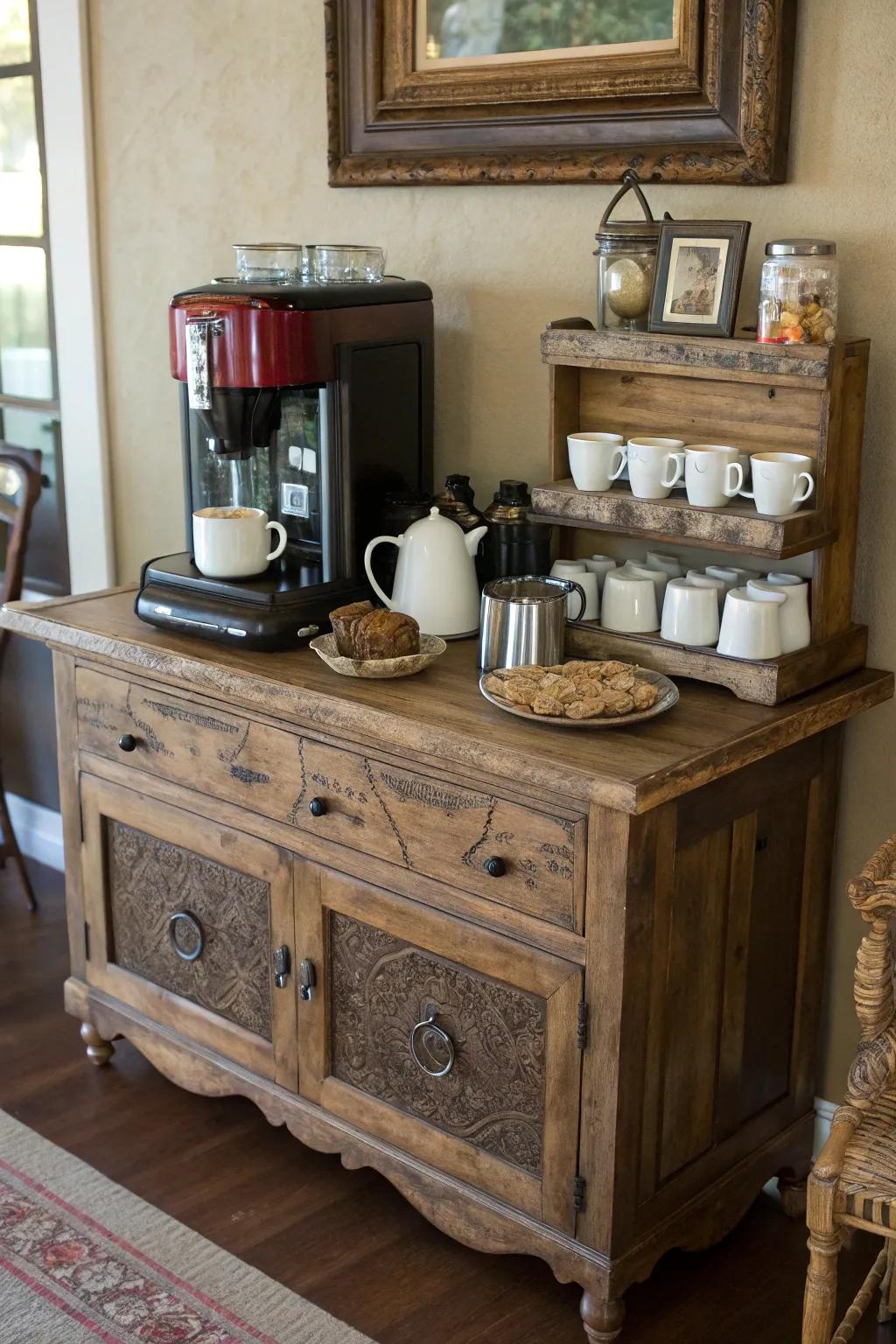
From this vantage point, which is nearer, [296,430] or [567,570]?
[567,570]

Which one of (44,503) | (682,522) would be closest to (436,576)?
(682,522)

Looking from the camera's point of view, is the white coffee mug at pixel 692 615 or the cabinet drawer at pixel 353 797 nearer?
the cabinet drawer at pixel 353 797

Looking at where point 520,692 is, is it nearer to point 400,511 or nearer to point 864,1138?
point 400,511

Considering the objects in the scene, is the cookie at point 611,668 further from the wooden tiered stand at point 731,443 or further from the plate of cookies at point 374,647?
the plate of cookies at point 374,647

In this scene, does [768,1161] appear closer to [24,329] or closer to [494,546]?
[494,546]

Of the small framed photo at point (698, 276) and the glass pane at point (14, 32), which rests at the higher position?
the glass pane at point (14, 32)

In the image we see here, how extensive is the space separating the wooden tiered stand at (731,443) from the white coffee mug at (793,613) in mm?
15

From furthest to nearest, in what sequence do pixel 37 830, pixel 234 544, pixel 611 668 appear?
1. pixel 37 830
2. pixel 234 544
3. pixel 611 668

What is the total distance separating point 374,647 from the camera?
2.05 metres

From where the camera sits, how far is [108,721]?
7.92 feet

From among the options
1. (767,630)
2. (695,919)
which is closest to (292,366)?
(767,630)

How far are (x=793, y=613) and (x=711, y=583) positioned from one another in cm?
13

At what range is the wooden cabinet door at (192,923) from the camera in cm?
226

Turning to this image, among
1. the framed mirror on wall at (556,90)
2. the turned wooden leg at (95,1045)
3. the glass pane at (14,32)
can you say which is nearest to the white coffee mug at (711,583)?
the framed mirror on wall at (556,90)
